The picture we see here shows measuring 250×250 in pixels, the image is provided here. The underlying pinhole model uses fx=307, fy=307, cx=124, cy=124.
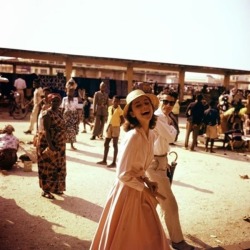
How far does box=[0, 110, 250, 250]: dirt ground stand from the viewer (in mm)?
3969

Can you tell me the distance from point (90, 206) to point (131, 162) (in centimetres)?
272

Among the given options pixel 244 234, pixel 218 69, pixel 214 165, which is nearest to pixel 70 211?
pixel 244 234

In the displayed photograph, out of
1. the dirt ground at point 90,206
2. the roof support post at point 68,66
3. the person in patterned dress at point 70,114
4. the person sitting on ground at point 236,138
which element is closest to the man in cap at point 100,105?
the person in patterned dress at point 70,114

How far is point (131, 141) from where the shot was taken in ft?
8.70

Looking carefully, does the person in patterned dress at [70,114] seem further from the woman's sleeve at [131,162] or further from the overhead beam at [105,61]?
the overhead beam at [105,61]

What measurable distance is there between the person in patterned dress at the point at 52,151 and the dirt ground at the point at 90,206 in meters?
0.27

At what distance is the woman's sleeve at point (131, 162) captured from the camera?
8.63 ft

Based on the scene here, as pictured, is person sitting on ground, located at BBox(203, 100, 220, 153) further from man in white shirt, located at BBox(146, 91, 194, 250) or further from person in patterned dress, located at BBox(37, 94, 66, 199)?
man in white shirt, located at BBox(146, 91, 194, 250)

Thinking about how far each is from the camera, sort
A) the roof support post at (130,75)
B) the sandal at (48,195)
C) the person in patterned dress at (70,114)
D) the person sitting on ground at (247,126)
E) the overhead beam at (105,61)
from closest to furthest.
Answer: the sandal at (48,195) < the person in patterned dress at (70,114) < the person sitting on ground at (247,126) < the overhead beam at (105,61) < the roof support post at (130,75)

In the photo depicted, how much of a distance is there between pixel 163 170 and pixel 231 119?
8.79 meters

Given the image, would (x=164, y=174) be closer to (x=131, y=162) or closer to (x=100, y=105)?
(x=131, y=162)

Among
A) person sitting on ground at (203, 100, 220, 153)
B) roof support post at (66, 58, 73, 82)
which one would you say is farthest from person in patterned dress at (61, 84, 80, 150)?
roof support post at (66, 58, 73, 82)

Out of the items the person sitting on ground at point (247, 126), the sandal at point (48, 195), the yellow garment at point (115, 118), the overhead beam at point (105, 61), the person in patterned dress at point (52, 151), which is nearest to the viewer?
the person in patterned dress at point (52, 151)

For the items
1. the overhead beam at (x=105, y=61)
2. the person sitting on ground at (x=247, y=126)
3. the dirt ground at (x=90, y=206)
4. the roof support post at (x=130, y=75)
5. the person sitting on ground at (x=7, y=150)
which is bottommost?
the dirt ground at (x=90, y=206)
